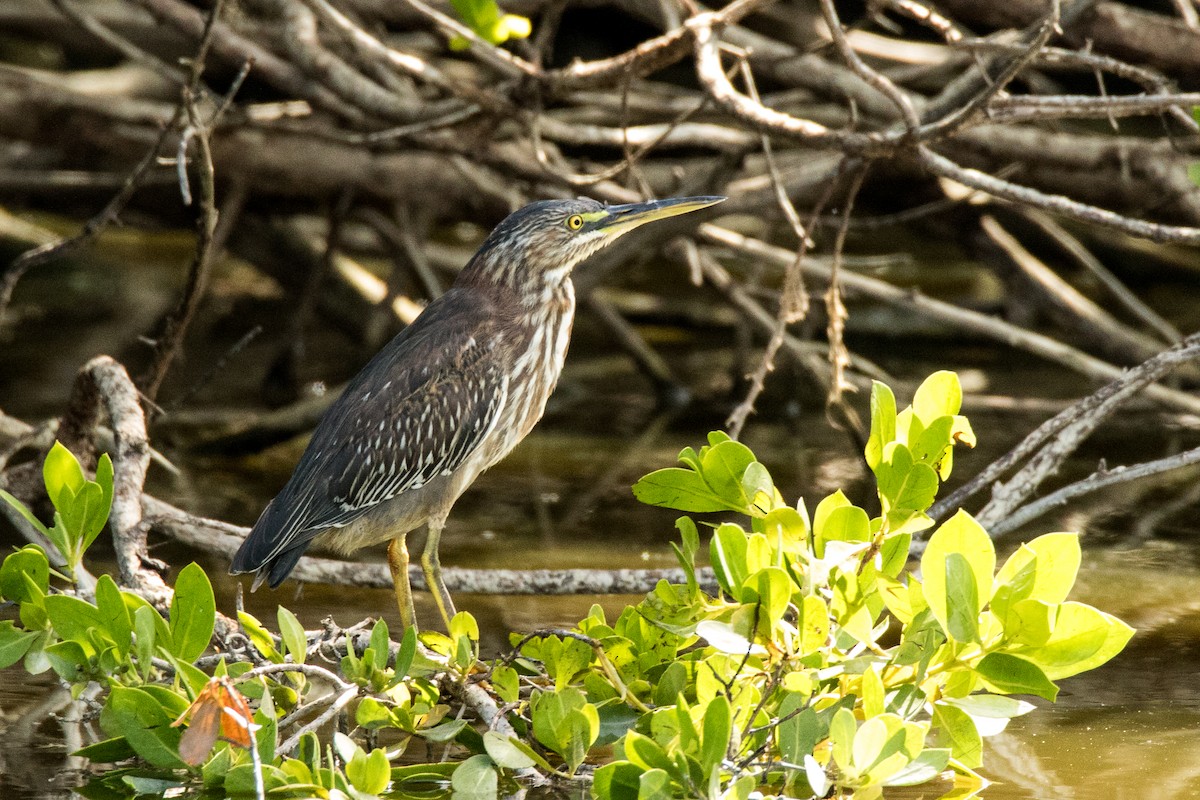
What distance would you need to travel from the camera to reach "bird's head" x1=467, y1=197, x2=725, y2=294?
4.39 meters

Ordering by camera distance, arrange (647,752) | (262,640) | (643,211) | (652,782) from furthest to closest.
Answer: (643,211)
(262,640)
(647,752)
(652,782)

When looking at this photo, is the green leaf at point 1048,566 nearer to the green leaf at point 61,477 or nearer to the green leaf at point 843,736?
the green leaf at point 843,736

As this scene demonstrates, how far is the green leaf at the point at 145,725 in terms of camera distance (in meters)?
2.85

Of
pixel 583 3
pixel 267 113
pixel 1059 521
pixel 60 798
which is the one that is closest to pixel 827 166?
pixel 583 3

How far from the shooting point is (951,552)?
2.75 m

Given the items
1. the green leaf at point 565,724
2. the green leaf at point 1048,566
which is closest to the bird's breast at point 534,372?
the green leaf at point 565,724

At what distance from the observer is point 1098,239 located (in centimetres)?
855

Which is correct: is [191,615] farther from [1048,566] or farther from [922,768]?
[1048,566]

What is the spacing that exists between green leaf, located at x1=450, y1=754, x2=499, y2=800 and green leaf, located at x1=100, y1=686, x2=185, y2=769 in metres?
0.54

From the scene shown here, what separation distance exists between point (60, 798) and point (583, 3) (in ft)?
14.2

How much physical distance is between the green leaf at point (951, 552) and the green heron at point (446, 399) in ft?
5.28

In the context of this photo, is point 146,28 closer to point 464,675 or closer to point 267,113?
point 267,113

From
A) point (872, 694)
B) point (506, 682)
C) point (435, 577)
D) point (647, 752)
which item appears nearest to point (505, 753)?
point (506, 682)

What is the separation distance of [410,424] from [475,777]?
4.68 ft
